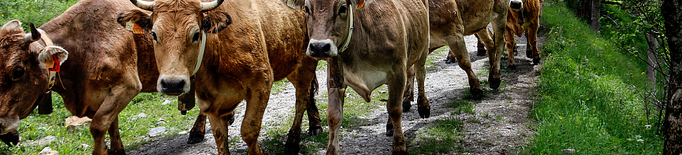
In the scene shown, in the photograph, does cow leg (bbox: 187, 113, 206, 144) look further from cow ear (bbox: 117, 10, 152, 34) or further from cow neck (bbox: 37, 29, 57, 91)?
cow ear (bbox: 117, 10, 152, 34)

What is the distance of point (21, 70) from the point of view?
15.8 feet

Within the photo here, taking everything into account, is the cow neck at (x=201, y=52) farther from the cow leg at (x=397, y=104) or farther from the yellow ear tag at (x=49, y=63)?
the cow leg at (x=397, y=104)

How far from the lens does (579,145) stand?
216 inches

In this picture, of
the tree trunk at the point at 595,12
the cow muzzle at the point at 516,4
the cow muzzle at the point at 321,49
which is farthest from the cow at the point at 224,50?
the tree trunk at the point at 595,12

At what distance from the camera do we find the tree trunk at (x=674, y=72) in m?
4.86

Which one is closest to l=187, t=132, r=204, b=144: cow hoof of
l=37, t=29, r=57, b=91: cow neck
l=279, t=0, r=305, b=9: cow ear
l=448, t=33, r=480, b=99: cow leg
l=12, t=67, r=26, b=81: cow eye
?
l=37, t=29, r=57, b=91: cow neck

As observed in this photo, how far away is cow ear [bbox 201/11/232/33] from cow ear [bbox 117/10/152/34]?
42 cm

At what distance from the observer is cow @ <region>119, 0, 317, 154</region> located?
396 centimetres

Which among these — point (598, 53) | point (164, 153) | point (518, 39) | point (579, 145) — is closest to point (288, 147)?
point (164, 153)

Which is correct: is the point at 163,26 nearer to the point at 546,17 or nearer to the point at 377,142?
the point at 377,142

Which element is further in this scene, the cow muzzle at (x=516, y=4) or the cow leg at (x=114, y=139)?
the cow muzzle at (x=516, y=4)

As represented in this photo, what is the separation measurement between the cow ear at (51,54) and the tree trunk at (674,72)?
534cm

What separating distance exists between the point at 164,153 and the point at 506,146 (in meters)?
3.80

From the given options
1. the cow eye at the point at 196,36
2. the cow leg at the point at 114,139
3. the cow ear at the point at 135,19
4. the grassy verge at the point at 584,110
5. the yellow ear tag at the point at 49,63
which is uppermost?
the cow ear at the point at 135,19
